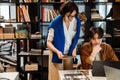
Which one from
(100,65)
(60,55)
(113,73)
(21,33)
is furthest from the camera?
(21,33)

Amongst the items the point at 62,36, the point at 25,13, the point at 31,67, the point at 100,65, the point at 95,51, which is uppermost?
the point at 25,13

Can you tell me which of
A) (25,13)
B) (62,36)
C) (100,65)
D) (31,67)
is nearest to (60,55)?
(62,36)

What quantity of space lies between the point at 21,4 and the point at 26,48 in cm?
84

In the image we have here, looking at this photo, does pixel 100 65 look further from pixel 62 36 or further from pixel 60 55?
pixel 62 36

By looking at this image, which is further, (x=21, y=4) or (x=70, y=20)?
(x=21, y=4)

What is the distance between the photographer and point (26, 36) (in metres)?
4.52

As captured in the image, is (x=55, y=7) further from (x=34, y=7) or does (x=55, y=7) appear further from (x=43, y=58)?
(x=43, y=58)

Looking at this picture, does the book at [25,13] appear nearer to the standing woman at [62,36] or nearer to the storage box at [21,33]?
the storage box at [21,33]

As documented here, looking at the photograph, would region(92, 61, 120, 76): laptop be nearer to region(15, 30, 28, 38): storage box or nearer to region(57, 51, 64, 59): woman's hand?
region(57, 51, 64, 59): woman's hand

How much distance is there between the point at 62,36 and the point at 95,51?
0.46 metres

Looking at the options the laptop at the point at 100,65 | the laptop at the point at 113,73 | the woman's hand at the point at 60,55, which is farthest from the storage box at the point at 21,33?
the laptop at the point at 113,73

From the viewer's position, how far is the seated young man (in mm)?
3070

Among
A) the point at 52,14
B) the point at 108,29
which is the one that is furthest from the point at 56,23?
the point at 108,29

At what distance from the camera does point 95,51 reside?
309 centimetres
